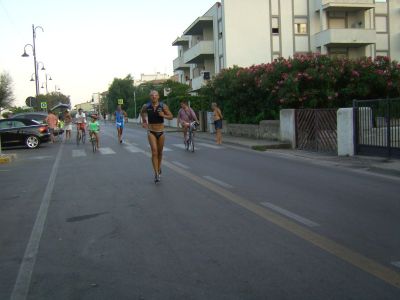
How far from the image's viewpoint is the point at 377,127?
49.3 feet

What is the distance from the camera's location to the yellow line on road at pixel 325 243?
4.96 meters

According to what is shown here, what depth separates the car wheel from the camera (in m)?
24.0

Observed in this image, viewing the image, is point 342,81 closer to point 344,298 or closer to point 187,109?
point 187,109

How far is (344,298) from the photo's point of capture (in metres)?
4.38

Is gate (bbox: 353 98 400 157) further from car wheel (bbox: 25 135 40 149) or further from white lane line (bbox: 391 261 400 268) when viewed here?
car wheel (bbox: 25 135 40 149)

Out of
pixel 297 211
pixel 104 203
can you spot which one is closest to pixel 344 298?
pixel 297 211

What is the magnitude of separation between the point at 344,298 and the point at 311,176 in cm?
769

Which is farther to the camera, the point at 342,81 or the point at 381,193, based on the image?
the point at 342,81

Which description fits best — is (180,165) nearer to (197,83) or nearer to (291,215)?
(291,215)

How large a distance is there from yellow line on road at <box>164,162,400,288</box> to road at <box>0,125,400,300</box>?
0.05 feet

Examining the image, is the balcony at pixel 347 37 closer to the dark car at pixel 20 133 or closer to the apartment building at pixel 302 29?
the apartment building at pixel 302 29

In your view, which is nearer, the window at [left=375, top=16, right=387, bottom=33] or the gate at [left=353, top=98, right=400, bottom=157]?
the gate at [left=353, top=98, right=400, bottom=157]

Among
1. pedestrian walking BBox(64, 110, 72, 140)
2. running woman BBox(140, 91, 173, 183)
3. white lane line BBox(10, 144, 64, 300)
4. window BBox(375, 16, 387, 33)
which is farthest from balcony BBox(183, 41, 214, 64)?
white lane line BBox(10, 144, 64, 300)

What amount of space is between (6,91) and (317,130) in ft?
151
